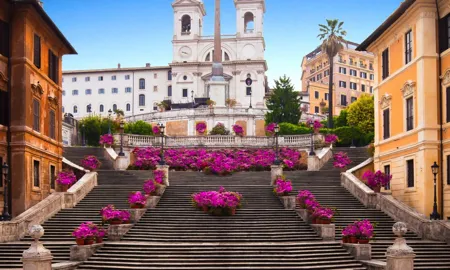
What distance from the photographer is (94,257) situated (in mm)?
23594

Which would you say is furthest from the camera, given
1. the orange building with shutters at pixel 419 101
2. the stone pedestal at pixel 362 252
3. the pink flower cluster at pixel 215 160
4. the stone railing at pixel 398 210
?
the pink flower cluster at pixel 215 160

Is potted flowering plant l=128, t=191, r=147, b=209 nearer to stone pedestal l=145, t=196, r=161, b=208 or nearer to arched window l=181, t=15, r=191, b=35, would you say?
stone pedestal l=145, t=196, r=161, b=208

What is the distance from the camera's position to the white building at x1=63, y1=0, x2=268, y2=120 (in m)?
108

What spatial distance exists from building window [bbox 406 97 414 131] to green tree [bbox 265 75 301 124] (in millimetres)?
36549

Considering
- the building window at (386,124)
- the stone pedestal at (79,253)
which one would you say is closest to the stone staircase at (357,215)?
the building window at (386,124)

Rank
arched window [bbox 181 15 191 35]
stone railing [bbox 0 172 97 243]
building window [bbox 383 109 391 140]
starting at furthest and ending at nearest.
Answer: arched window [bbox 181 15 191 35], building window [bbox 383 109 391 140], stone railing [bbox 0 172 97 243]

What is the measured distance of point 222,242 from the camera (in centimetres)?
2541

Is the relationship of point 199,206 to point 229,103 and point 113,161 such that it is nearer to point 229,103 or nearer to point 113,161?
point 113,161

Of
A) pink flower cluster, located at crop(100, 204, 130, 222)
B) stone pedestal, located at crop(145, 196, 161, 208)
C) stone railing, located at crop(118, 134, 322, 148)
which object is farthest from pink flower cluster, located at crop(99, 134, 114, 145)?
pink flower cluster, located at crop(100, 204, 130, 222)

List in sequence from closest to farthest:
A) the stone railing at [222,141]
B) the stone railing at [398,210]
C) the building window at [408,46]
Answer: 1. the stone railing at [398,210]
2. the building window at [408,46]
3. the stone railing at [222,141]

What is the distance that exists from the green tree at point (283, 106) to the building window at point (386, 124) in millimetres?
32692

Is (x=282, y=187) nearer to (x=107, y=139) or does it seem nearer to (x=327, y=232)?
(x=327, y=232)

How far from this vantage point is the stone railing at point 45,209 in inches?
1028

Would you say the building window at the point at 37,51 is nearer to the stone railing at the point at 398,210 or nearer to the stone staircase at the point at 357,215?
the stone staircase at the point at 357,215
